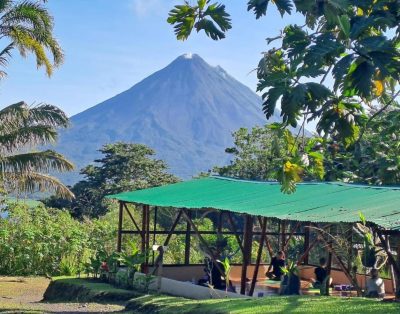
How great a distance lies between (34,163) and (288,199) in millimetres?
5963

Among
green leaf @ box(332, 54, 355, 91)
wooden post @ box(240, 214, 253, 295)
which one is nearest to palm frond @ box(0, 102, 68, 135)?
wooden post @ box(240, 214, 253, 295)

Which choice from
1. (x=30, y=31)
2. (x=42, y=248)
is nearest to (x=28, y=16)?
(x=30, y=31)

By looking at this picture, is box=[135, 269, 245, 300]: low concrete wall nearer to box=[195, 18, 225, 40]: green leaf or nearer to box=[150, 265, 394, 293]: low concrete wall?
box=[150, 265, 394, 293]: low concrete wall

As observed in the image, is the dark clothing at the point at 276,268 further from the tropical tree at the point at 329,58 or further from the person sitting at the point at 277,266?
the tropical tree at the point at 329,58

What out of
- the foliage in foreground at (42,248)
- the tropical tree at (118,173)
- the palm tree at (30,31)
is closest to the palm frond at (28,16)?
the palm tree at (30,31)

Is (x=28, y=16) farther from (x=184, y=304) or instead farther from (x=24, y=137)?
(x=184, y=304)

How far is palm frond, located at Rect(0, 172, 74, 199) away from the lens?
1814cm

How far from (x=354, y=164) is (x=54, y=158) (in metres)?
7.81

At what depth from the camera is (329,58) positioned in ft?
14.1

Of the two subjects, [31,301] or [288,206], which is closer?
[288,206]

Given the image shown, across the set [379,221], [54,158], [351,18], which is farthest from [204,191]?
[351,18]

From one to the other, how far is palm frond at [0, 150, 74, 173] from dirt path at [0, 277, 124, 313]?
294 centimetres

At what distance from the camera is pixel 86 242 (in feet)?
Result: 78.5

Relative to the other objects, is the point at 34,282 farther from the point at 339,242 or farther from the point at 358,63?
the point at 358,63
